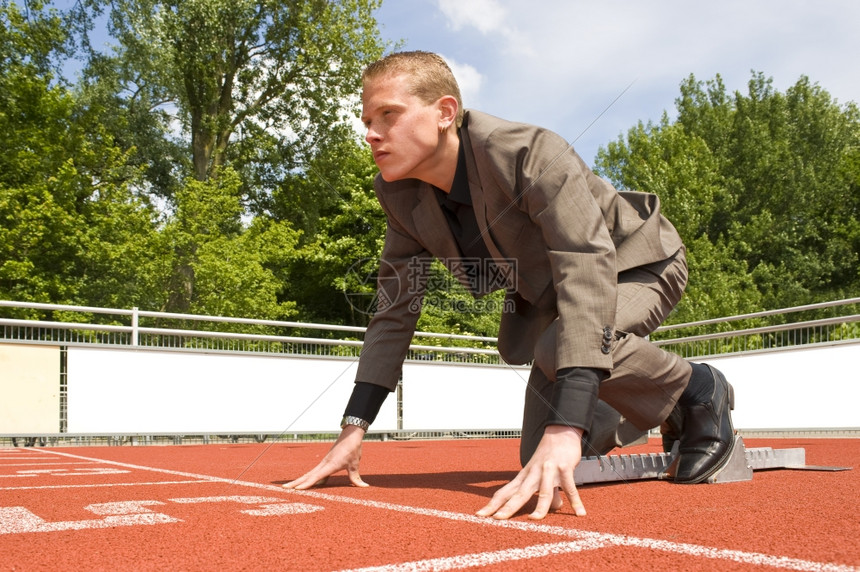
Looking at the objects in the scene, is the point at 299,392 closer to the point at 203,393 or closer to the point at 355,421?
the point at 203,393

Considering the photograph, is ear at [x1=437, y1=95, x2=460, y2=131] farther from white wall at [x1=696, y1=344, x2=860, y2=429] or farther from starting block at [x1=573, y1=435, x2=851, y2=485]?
white wall at [x1=696, y1=344, x2=860, y2=429]

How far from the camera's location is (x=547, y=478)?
196cm

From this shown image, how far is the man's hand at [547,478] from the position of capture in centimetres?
195

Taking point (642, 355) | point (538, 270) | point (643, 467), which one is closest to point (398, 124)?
point (538, 270)

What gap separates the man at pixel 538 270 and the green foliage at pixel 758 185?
82.9ft

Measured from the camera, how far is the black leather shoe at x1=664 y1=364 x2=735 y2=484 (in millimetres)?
2842

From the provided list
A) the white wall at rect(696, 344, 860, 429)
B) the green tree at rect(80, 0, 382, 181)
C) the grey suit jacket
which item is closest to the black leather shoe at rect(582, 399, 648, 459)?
the grey suit jacket

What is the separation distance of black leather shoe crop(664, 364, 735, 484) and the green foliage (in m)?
25.1

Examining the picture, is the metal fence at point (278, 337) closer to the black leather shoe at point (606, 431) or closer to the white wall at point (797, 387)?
the white wall at point (797, 387)

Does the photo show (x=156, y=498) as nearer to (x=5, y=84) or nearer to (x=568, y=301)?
(x=568, y=301)

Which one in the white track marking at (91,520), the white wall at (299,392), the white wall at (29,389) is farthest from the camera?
the white wall at (299,392)

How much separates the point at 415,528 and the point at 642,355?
100 centimetres

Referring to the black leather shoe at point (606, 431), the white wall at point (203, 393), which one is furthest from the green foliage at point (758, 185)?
the black leather shoe at point (606, 431)

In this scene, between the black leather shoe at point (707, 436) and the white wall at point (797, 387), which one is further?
the white wall at point (797, 387)
